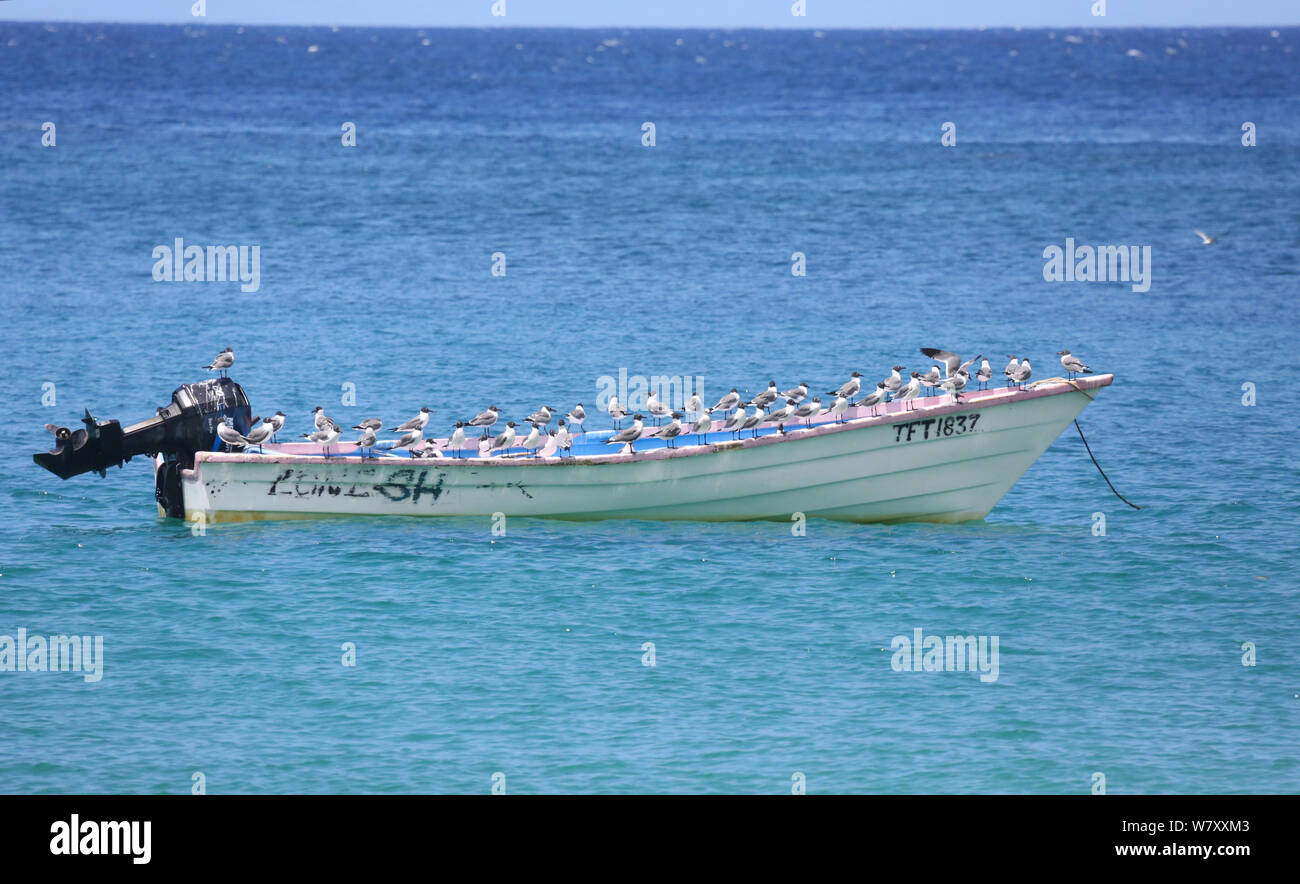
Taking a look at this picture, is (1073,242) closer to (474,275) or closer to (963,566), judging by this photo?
(474,275)

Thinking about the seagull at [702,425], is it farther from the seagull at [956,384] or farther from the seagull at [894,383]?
the seagull at [956,384]

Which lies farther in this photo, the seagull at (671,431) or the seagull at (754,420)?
the seagull at (671,431)

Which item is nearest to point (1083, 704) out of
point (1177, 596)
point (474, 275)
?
point (1177, 596)

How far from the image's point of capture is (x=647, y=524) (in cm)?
2788

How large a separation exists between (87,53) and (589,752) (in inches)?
7487

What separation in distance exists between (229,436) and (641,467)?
628 cm

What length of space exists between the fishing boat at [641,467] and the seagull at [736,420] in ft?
0.64

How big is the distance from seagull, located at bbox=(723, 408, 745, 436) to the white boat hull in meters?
0.59

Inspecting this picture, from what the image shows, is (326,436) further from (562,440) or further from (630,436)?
(630,436)

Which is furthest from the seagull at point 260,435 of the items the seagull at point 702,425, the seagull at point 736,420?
the seagull at point 736,420

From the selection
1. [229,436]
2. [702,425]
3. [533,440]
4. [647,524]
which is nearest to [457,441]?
[533,440]

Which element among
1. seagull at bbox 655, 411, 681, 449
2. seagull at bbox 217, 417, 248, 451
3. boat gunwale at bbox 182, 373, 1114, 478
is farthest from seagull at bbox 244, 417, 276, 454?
seagull at bbox 655, 411, 681, 449

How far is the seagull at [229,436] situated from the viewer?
26.9m
